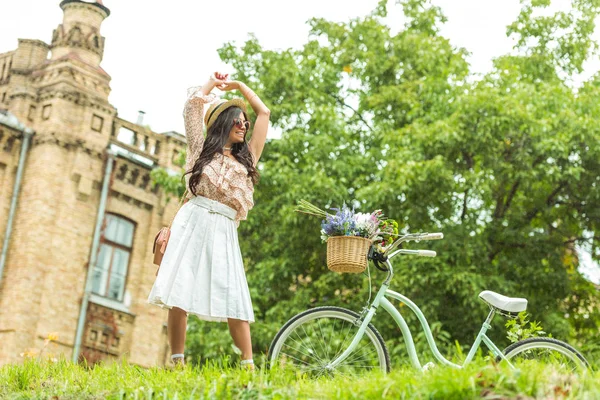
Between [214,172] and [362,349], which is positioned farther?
[362,349]

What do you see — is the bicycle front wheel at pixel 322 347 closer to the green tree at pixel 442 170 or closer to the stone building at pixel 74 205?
the green tree at pixel 442 170

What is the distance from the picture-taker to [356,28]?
64.2 ft

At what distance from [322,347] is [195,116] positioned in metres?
1.89

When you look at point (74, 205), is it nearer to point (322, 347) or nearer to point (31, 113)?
point (31, 113)

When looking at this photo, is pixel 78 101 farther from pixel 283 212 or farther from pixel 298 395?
pixel 298 395

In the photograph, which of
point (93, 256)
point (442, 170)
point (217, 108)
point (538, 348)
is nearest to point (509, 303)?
point (538, 348)

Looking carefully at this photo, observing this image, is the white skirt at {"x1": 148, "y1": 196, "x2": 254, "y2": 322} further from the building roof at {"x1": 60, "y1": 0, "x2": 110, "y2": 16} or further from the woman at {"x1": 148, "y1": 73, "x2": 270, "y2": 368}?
the building roof at {"x1": 60, "y1": 0, "x2": 110, "y2": 16}

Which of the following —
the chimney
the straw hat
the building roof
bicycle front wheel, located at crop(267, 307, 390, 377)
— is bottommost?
bicycle front wheel, located at crop(267, 307, 390, 377)

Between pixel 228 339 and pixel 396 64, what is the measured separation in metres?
6.49

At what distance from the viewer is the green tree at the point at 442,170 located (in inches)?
595

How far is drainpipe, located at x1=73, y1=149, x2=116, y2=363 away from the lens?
2120 centimetres

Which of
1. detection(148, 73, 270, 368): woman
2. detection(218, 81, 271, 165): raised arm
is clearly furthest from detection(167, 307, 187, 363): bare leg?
detection(218, 81, 271, 165): raised arm

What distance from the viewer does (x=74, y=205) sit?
866 inches

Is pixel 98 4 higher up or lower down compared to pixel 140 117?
higher up
